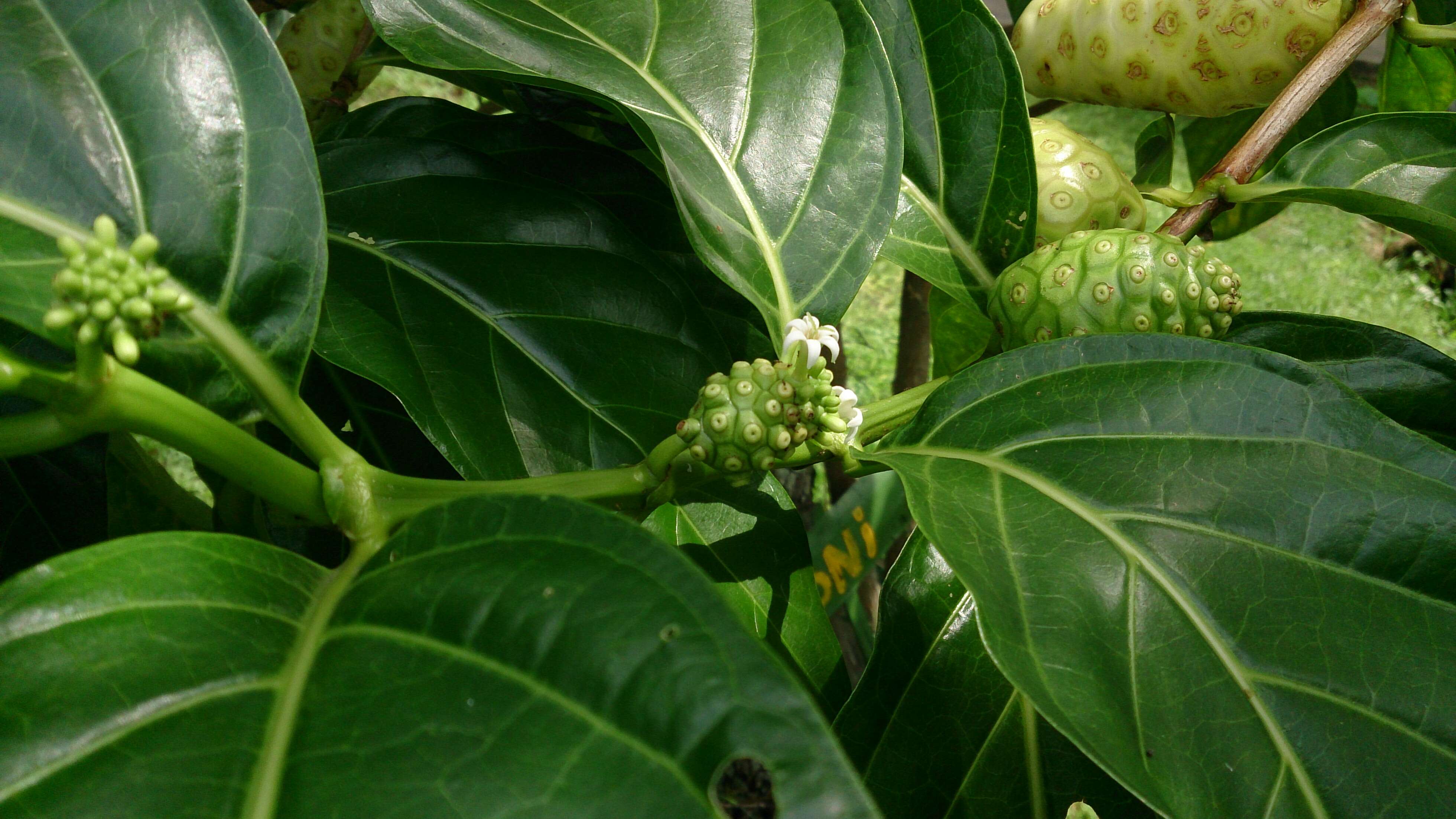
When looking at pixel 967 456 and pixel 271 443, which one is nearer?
pixel 967 456

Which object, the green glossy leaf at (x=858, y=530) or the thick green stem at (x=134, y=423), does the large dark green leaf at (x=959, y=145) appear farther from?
the green glossy leaf at (x=858, y=530)

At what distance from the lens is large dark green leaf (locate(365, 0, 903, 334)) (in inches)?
23.7

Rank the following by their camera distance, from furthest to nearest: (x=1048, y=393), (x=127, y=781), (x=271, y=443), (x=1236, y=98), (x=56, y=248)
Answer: (x=1236, y=98) → (x=271, y=443) → (x=1048, y=393) → (x=56, y=248) → (x=127, y=781)

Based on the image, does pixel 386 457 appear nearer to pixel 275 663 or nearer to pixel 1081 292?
pixel 275 663

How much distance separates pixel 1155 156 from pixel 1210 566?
65cm

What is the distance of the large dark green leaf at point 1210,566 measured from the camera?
0.43m

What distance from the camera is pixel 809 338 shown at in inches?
22.1

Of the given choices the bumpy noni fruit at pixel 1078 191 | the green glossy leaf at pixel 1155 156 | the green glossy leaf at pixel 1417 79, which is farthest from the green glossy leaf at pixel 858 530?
the green glossy leaf at pixel 1417 79

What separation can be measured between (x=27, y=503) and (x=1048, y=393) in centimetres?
60

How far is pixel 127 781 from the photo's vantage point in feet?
1.01

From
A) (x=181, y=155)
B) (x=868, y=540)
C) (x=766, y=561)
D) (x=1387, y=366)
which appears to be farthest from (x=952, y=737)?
(x=868, y=540)

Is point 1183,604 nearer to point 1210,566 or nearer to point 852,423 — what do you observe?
point 1210,566

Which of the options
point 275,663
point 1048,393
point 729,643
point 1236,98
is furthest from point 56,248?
point 1236,98

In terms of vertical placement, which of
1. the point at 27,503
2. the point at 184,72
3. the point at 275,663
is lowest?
the point at 27,503
